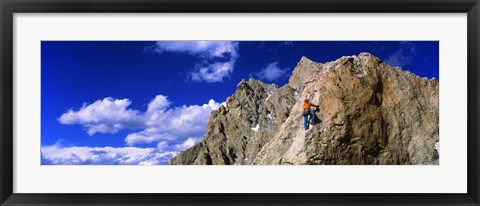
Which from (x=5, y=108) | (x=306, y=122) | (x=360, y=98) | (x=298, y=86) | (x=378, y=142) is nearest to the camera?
(x=5, y=108)

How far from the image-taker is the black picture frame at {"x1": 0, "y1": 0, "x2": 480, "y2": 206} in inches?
249

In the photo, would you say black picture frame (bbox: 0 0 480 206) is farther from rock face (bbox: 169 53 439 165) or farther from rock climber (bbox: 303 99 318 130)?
rock climber (bbox: 303 99 318 130)

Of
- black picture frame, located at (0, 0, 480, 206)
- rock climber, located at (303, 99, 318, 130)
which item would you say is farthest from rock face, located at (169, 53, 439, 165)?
black picture frame, located at (0, 0, 480, 206)

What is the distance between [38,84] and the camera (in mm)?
6457

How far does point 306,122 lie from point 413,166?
15.2ft
